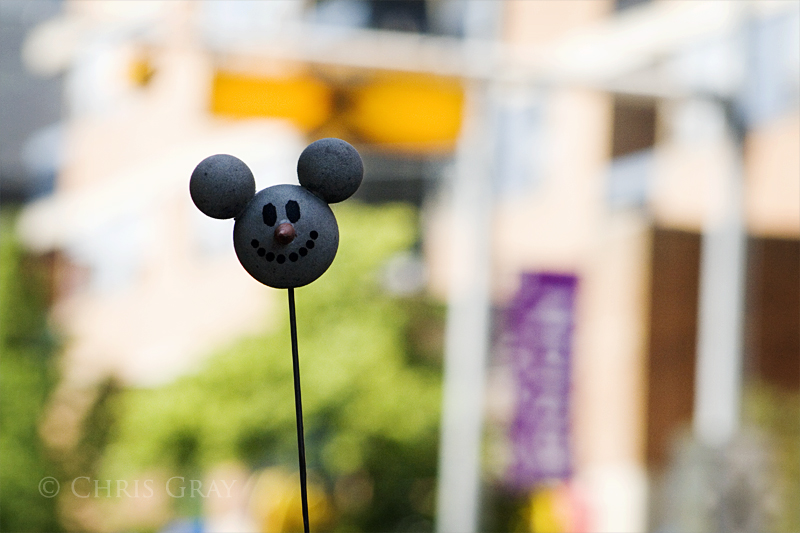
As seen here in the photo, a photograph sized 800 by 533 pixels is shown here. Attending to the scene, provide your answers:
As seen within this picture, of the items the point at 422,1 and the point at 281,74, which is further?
the point at 422,1

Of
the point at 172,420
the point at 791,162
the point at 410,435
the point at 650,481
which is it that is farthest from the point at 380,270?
the point at 791,162

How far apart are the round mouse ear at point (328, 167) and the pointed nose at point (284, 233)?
0.28 feet

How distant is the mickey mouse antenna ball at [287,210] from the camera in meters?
1.22

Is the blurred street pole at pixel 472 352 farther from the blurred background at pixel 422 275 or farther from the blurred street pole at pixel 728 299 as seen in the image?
the blurred street pole at pixel 728 299

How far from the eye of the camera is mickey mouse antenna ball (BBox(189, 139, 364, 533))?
4.00ft

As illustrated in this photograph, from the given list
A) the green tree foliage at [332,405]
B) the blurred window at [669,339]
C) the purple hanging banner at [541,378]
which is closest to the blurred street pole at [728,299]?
the purple hanging banner at [541,378]

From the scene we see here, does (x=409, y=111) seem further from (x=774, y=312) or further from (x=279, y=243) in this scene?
(x=279, y=243)

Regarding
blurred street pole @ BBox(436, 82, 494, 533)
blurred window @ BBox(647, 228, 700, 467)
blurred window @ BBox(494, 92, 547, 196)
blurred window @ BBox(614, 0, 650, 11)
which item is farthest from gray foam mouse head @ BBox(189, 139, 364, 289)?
blurred window @ BBox(494, 92, 547, 196)

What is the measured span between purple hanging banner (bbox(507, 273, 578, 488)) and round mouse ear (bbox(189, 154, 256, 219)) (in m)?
4.14

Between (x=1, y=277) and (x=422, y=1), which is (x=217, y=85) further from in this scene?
(x=422, y=1)

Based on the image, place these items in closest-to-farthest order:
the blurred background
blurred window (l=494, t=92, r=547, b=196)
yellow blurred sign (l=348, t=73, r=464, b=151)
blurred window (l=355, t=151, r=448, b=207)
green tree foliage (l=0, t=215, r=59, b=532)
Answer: yellow blurred sign (l=348, t=73, r=464, b=151)
the blurred background
green tree foliage (l=0, t=215, r=59, b=532)
blurred window (l=494, t=92, r=547, b=196)
blurred window (l=355, t=151, r=448, b=207)

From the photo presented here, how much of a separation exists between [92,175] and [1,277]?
3628 mm

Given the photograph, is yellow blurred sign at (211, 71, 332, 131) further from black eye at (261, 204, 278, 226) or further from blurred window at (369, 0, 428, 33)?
black eye at (261, 204, 278, 226)

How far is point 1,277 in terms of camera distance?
20.7 ft
